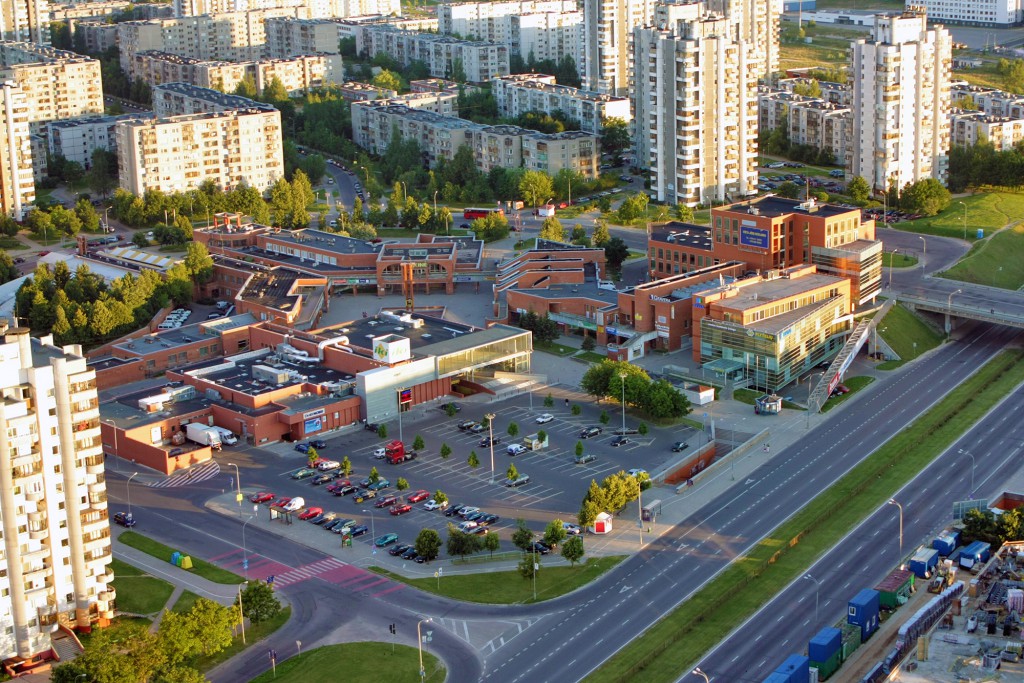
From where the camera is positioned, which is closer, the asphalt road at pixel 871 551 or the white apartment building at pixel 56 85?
the asphalt road at pixel 871 551

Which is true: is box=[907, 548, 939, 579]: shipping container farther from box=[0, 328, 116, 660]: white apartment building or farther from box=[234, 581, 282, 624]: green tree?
box=[0, 328, 116, 660]: white apartment building

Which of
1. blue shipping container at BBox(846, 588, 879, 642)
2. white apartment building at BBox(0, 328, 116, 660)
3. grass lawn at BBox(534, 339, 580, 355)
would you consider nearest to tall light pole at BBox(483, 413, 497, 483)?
grass lawn at BBox(534, 339, 580, 355)

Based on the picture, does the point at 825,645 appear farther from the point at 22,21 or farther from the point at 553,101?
the point at 22,21

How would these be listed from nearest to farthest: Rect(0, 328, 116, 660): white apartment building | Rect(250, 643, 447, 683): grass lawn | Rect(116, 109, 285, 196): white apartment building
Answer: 1. Rect(250, 643, 447, 683): grass lawn
2. Rect(0, 328, 116, 660): white apartment building
3. Rect(116, 109, 285, 196): white apartment building

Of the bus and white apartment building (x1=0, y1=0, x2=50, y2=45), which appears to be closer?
the bus

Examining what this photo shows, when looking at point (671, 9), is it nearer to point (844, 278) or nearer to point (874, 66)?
point (874, 66)

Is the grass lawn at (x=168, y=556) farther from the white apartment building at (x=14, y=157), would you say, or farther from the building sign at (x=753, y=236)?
the white apartment building at (x=14, y=157)

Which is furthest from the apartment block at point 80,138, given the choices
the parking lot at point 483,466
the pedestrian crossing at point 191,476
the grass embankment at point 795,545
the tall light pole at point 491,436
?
the grass embankment at point 795,545
